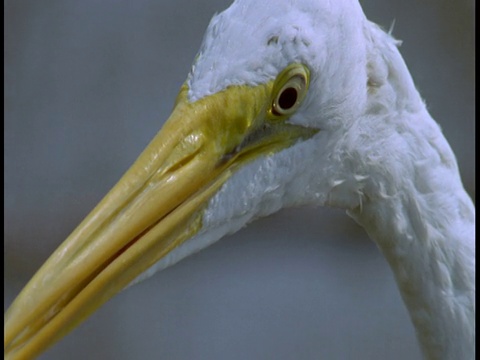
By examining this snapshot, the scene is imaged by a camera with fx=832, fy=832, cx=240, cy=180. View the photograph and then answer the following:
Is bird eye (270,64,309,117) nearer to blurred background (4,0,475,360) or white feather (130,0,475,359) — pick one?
white feather (130,0,475,359)

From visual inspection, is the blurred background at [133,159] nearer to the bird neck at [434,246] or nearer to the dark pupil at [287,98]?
the bird neck at [434,246]

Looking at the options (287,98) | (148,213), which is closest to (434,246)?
(287,98)

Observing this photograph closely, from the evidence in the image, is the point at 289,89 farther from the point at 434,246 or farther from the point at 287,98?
the point at 434,246

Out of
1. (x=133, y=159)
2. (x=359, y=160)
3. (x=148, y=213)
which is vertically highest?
(x=133, y=159)

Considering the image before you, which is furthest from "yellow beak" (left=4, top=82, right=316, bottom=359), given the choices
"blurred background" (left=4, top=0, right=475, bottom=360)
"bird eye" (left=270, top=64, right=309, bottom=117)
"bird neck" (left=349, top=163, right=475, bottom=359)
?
"blurred background" (left=4, top=0, right=475, bottom=360)

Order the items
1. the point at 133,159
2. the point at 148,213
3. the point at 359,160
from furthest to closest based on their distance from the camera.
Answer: the point at 133,159, the point at 359,160, the point at 148,213

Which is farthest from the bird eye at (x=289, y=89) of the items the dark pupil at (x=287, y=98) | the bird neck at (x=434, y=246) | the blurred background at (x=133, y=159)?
the blurred background at (x=133, y=159)

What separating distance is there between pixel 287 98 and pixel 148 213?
0.23 meters

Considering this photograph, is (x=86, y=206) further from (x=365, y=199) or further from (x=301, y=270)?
(x=365, y=199)

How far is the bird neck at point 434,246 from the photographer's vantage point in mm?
1202

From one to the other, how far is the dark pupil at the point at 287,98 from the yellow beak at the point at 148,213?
21 millimetres

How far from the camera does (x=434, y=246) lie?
1.21 meters

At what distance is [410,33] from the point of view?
349 cm

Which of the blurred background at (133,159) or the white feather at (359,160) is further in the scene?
the blurred background at (133,159)
